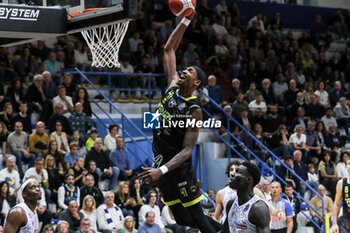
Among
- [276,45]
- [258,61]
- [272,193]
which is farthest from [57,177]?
[276,45]

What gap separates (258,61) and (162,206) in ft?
26.7

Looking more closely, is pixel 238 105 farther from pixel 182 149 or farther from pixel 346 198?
pixel 182 149

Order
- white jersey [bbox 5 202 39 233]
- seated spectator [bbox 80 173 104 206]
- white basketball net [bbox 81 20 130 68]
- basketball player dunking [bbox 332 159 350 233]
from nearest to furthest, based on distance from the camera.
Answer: white jersey [bbox 5 202 39 233], white basketball net [bbox 81 20 130 68], basketball player dunking [bbox 332 159 350 233], seated spectator [bbox 80 173 104 206]

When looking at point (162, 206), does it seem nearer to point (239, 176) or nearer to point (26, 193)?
point (26, 193)

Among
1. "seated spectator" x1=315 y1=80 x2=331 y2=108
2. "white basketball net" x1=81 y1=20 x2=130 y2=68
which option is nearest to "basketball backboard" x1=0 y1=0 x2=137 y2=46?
"white basketball net" x1=81 y1=20 x2=130 y2=68

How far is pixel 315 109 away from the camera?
734 inches

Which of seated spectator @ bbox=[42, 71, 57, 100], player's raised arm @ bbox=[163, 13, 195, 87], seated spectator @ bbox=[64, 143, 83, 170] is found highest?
player's raised arm @ bbox=[163, 13, 195, 87]

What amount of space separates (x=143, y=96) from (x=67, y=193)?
5.65 metres

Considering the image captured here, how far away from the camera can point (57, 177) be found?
42.3 feet

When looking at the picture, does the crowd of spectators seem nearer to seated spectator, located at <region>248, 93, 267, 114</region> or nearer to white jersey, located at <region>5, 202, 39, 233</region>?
seated spectator, located at <region>248, 93, 267, 114</region>

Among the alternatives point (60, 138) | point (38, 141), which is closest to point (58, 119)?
point (60, 138)

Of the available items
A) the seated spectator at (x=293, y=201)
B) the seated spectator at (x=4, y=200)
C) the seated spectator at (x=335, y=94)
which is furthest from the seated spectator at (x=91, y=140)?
the seated spectator at (x=335, y=94)

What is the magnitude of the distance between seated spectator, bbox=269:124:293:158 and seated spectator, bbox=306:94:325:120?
5.82ft

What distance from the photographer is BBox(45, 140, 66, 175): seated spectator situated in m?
13.3
